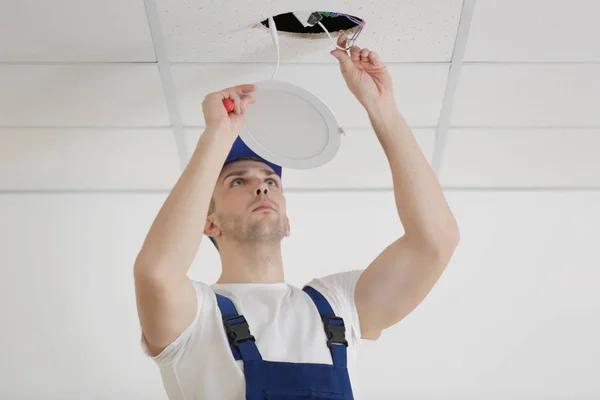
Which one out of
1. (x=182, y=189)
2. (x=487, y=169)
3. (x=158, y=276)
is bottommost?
(x=158, y=276)

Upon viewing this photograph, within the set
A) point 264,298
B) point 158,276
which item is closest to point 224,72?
point 264,298

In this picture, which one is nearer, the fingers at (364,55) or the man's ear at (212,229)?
the fingers at (364,55)

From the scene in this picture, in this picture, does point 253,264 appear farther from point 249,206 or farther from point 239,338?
point 239,338

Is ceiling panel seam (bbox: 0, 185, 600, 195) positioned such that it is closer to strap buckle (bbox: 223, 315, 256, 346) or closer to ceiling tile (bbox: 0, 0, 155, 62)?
ceiling tile (bbox: 0, 0, 155, 62)

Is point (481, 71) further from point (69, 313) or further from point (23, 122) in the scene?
point (69, 313)

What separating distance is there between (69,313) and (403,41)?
1716 mm

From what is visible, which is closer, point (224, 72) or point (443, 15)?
point (443, 15)

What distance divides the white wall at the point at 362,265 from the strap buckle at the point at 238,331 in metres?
1.34

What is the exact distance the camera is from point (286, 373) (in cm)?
176

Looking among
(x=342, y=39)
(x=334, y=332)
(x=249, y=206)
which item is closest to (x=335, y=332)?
(x=334, y=332)

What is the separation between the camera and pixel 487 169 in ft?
9.89

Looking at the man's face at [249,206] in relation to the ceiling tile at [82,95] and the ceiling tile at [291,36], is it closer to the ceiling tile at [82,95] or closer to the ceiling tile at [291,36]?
the ceiling tile at [291,36]

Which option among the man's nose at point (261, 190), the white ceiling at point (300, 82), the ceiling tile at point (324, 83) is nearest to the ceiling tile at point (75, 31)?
the white ceiling at point (300, 82)

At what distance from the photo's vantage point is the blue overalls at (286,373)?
5.69 feet
